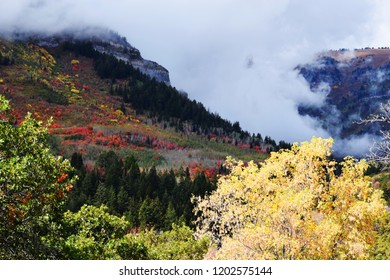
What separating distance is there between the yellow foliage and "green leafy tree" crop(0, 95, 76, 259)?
8.06m

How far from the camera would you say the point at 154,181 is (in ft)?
393

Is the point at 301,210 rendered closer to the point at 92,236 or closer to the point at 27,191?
the point at 27,191

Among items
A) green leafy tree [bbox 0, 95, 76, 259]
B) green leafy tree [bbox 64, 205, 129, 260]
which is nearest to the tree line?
green leafy tree [bbox 64, 205, 129, 260]

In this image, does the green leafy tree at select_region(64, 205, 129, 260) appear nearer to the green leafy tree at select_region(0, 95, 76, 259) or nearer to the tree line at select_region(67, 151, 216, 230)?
the green leafy tree at select_region(0, 95, 76, 259)

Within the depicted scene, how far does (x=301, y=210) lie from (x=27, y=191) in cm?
1177

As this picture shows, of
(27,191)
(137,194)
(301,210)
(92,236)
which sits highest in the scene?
(301,210)

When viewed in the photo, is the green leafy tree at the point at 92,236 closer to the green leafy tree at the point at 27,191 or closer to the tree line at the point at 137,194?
the green leafy tree at the point at 27,191

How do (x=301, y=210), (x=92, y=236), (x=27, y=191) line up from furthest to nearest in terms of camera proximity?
1. (x=92, y=236)
2. (x=27, y=191)
3. (x=301, y=210)

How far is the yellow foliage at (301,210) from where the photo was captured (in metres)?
19.8

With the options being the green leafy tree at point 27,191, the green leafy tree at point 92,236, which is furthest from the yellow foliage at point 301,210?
the green leafy tree at point 27,191

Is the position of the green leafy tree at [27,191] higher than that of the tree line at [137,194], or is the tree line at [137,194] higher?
the green leafy tree at [27,191]

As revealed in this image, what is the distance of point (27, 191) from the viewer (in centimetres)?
1995

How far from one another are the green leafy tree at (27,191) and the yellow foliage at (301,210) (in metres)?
8.06

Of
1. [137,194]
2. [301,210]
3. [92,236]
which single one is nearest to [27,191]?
[92,236]
